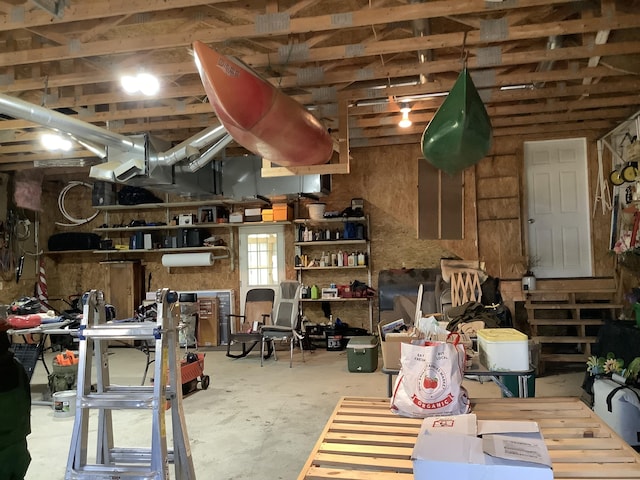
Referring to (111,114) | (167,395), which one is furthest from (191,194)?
(167,395)

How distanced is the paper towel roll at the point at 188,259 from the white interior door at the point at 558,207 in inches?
187

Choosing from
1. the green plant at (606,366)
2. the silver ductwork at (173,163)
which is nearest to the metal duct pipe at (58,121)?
the silver ductwork at (173,163)

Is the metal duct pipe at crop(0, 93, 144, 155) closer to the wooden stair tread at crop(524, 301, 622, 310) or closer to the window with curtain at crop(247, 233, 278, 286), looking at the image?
the window with curtain at crop(247, 233, 278, 286)

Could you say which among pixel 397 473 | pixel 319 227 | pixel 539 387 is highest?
pixel 319 227

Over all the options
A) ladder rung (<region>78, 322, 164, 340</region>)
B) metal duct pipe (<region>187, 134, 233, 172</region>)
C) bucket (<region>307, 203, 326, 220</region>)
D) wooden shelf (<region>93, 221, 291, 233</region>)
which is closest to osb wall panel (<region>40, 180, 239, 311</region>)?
wooden shelf (<region>93, 221, 291, 233</region>)

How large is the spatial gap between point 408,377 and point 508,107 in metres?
4.52

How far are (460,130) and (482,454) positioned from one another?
3.02 metres

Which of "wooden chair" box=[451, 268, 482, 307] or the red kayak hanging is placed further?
"wooden chair" box=[451, 268, 482, 307]

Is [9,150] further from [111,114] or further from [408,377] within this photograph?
[408,377]

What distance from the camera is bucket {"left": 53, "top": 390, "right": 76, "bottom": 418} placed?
4.29 metres

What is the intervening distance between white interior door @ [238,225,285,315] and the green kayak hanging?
391 centimetres

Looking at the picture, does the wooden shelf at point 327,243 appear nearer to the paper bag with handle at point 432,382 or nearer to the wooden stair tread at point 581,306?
the wooden stair tread at point 581,306

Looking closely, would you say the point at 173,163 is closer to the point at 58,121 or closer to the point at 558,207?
the point at 58,121

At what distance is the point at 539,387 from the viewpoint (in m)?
4.86
